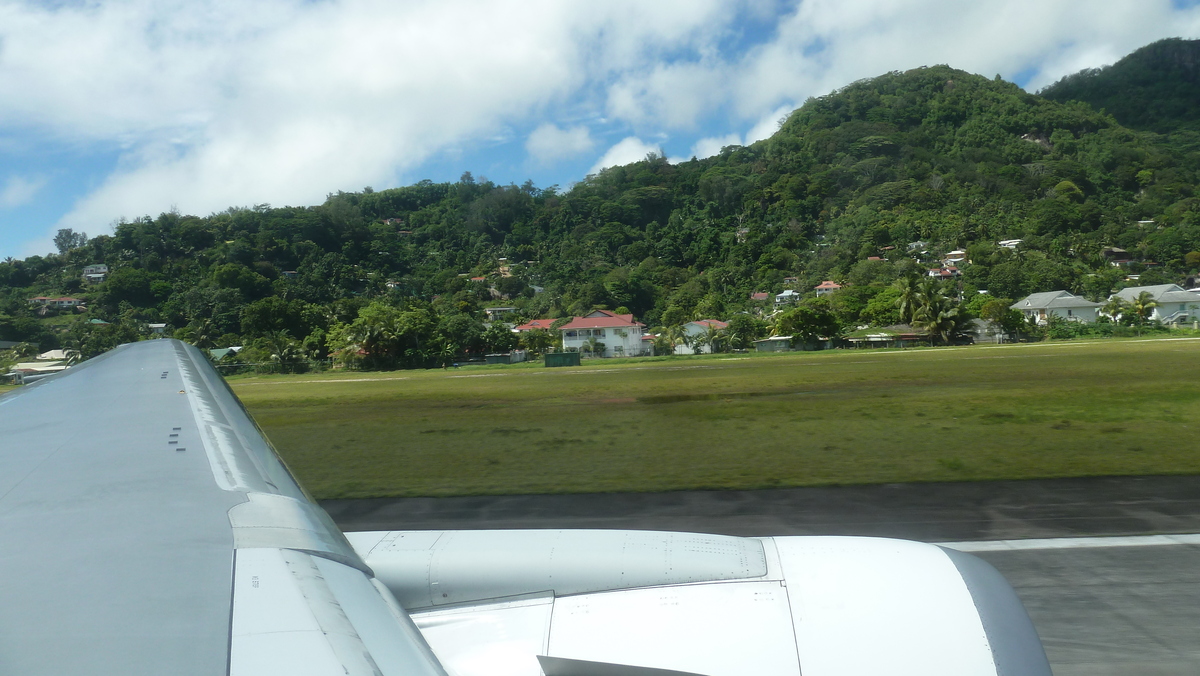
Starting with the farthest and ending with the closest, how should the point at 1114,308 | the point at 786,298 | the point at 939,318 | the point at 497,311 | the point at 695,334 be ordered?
the point at 786,298, the point at 497,311, the point at 695,334, the point at 1114,308, the point at 939,318

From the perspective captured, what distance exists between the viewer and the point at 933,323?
50.8m

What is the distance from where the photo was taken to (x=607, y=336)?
54.0 meters

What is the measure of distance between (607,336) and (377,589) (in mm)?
52578

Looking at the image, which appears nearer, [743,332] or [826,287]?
[743,332]

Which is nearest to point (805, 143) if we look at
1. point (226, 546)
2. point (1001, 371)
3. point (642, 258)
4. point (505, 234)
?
point (642, 258)

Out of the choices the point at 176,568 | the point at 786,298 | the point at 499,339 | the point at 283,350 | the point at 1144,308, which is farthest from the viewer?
the point at 786,298

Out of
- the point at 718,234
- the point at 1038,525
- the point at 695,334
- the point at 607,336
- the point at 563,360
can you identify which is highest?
the point at 718,234

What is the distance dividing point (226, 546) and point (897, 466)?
9.03 m

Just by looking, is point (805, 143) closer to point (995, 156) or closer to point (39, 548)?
point (995, 156)

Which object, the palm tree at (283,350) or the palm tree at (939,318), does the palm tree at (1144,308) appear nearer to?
the palm tree at (939,318)

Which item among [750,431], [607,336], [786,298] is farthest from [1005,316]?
[750,431]

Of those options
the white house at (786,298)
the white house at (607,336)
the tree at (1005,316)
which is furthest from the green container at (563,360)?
the tree at (1005,316)

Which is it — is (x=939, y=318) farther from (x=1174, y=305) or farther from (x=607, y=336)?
(x=607, y=336)

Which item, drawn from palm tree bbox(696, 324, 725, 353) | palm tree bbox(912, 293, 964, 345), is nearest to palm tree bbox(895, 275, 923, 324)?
palm tree bbox(912, 293, 964, 345)
